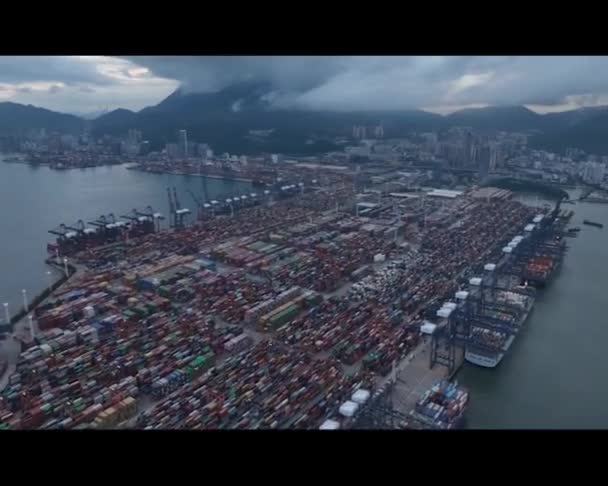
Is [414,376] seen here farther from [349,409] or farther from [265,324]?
[265,324]

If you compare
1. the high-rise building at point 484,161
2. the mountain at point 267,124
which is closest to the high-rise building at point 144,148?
the mountain at point 267,124

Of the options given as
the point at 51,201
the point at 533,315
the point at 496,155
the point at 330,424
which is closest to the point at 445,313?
the point at 533,315

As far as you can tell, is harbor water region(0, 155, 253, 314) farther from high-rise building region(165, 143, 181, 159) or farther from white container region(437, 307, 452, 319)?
white container region(437, 307, 452, 319)

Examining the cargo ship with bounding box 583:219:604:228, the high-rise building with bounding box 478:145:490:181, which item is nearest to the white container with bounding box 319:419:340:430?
the cargo ship with bounding box 583:219:604:228

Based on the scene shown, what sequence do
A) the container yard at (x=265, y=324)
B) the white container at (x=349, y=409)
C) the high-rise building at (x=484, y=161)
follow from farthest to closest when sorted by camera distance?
1. the high-rise building at (x=484, y=161)
2. the container yard at (x=265, y=324)
3. the white container at (x=349, y=409)

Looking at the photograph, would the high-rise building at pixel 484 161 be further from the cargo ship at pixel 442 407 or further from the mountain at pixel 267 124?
the cargo ship at pixel 442 407
